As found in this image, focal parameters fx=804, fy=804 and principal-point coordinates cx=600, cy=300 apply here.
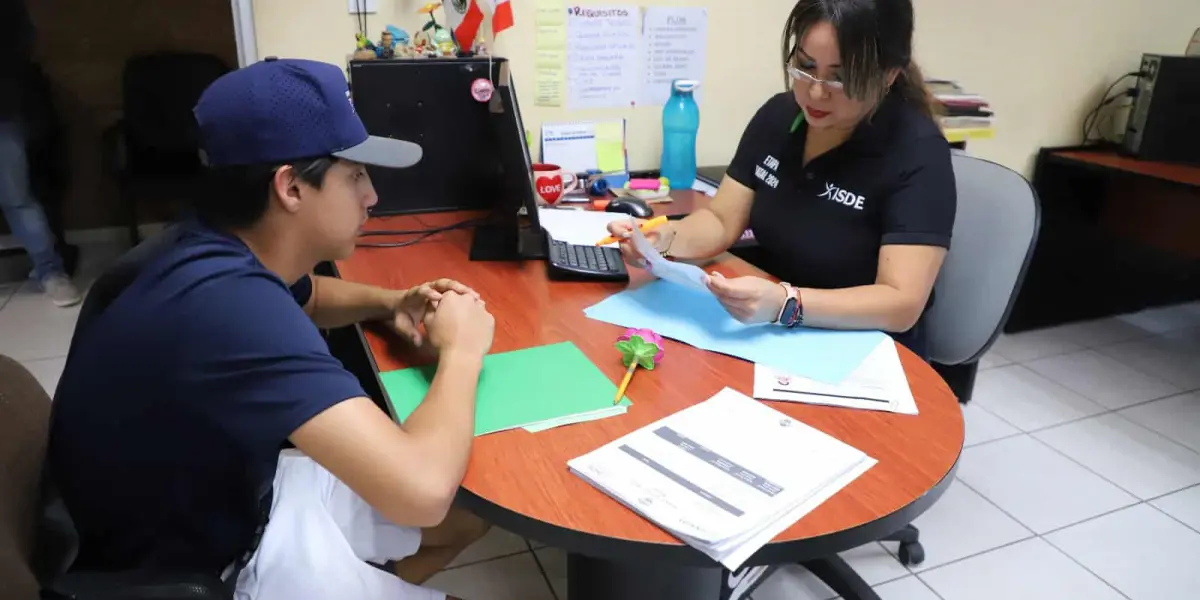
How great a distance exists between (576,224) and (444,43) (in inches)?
22.6

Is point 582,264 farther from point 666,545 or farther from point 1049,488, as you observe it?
point 1049,488

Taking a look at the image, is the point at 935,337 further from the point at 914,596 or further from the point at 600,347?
the point at 600,347

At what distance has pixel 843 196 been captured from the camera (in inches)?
62.3

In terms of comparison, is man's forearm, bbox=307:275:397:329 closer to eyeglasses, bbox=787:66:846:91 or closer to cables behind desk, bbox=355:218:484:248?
cables behind desk, bbox=355:218:484:248

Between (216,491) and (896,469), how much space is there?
0.84 m

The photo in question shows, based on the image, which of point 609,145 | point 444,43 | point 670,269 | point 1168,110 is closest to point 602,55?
point 609,145

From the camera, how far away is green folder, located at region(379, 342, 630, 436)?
1.09 m

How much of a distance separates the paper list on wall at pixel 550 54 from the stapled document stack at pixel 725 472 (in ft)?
4.86

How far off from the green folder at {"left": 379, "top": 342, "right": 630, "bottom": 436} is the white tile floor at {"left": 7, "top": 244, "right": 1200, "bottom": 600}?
2.86ft

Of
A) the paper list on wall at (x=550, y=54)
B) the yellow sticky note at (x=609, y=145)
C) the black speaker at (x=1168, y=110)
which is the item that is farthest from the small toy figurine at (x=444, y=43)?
the black speaker at (x=1168, y=110)

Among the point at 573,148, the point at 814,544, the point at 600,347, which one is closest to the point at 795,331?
the point at 600,347

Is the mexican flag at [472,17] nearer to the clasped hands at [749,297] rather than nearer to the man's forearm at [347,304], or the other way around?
the man's forearm at [347,304]

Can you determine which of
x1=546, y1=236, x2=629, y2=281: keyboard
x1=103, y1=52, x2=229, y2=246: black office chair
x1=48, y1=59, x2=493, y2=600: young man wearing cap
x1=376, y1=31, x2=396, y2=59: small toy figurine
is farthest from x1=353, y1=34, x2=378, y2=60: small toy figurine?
x1=103, y1=52, x2=229, y2=246: black office chair

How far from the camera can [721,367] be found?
1.25 meters
